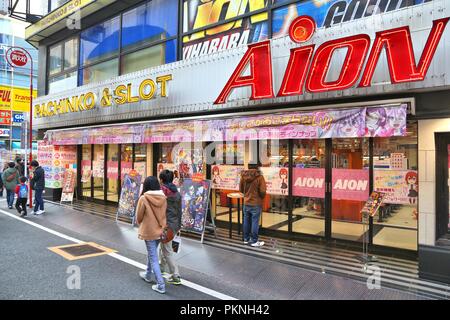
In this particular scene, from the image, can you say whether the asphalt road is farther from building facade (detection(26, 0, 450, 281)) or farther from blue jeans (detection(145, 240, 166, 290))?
building facade (detection(26, 0, 450, 281))

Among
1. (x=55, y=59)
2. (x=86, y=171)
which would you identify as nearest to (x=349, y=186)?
(x=86, y=171)

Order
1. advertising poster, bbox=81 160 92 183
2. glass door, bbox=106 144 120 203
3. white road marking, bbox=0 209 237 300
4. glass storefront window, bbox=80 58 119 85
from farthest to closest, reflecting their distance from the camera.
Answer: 1. advertising poster, bbox=81 160 92 183
2. glass door, bbox=106 144 120 203
3. glass storefront window, bbox=80 58 119 85
4. white road marking, bbox=0 209 237 300

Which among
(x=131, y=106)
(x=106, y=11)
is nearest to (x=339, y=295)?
(x=131, y=106)

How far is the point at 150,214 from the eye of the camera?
16.5 feet

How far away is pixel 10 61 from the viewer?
1416 cm

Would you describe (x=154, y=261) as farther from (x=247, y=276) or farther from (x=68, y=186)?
(x=68, y=186)

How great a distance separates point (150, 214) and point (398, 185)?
5049 mm

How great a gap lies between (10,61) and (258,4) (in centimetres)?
1163

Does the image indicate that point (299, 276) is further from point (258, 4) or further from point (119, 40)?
point (119, 40)

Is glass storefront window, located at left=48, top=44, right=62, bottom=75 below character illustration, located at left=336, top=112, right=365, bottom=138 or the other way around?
the other way around

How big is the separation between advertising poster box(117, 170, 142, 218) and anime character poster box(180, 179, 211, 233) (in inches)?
80.6

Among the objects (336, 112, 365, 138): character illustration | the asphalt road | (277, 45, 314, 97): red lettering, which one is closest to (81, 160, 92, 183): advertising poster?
the asphalt road

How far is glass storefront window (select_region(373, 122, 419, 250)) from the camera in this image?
261 inches

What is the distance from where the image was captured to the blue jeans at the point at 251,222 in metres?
7.62
